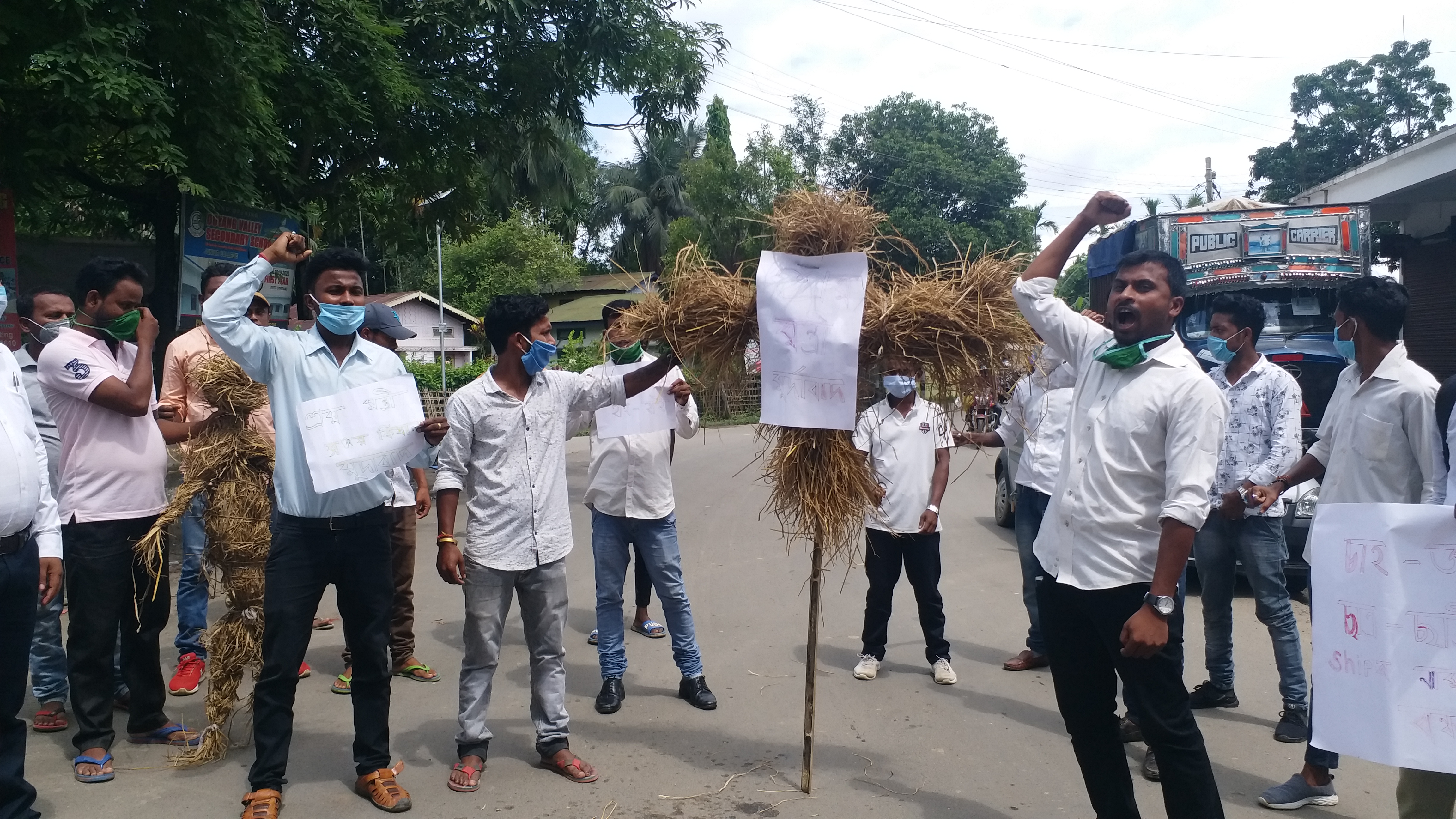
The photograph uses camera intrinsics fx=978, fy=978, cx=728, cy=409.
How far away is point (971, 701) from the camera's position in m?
5.26

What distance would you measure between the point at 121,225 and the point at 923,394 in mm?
9682

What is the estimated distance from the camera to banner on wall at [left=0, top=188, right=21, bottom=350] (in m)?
7.64

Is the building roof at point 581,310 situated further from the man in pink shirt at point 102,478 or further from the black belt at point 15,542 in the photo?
the black belt at point 15,542

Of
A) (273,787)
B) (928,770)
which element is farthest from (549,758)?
(928,770)

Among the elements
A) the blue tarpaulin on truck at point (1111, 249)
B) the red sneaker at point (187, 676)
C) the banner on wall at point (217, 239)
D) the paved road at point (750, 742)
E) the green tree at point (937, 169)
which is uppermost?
the green tree at point (937, 169)

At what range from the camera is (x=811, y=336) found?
381cm

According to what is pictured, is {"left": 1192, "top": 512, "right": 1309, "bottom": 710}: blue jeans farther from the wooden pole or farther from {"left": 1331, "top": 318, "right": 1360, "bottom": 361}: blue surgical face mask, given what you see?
the wooden pole

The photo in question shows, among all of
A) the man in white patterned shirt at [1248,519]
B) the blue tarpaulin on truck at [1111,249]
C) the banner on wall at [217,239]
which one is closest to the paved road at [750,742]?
the man in white patterned shirt at [1248,519]

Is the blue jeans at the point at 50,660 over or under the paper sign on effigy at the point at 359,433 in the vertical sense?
under

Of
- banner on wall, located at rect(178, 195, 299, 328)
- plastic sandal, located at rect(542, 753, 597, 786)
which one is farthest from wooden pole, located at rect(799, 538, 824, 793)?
banner on wall, located at rect(178, 195, 299, 328)

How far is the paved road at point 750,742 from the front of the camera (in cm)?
399

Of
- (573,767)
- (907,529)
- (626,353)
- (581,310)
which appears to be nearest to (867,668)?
(907,529)

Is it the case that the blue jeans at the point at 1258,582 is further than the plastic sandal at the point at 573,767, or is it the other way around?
the blue jeans at the point at 1258,582

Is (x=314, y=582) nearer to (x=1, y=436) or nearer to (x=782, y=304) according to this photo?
(x=1, y=436)
